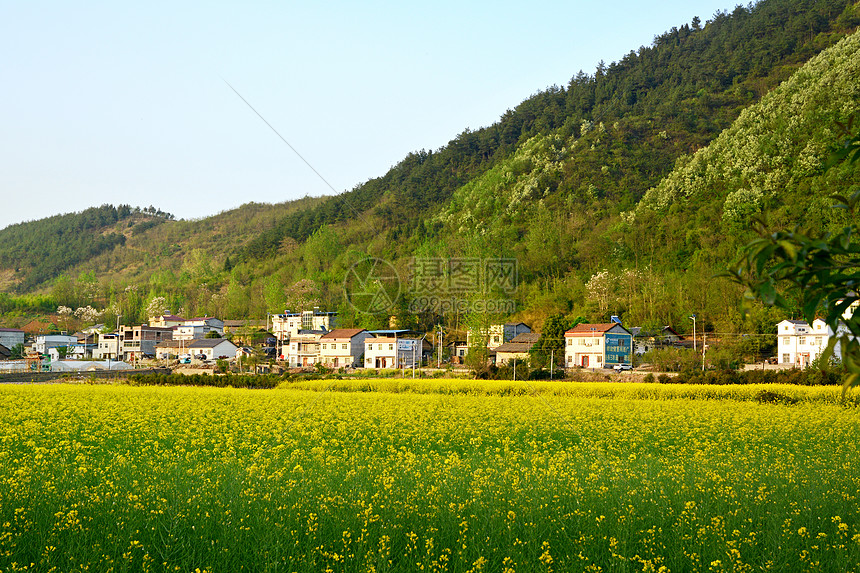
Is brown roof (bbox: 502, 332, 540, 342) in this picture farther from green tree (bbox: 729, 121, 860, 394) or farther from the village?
green tree (bbox: 729, 121, 860, 394)

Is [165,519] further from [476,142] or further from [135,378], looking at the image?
[476,142]

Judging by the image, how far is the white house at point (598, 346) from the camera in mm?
45938

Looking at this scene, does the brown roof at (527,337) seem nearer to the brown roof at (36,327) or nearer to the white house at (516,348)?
the white house at (516,348)

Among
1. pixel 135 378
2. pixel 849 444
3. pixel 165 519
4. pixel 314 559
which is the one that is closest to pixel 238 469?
pixel 165 519

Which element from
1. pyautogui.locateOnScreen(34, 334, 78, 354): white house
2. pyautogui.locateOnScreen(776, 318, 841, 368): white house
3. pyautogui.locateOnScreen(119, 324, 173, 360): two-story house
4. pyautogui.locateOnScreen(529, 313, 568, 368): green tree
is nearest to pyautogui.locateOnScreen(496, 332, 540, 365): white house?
pyautogui.locateOnScreen(529, 313, 568, 368): green tree

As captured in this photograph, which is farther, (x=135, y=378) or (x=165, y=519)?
(x=135, y=378)

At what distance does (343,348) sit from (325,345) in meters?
2.21

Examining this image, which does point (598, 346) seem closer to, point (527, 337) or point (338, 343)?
point (527, 337)

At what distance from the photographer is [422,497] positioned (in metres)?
7.52

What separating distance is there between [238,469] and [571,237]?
205 ft

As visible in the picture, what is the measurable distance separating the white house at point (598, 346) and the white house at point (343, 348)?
2247cm

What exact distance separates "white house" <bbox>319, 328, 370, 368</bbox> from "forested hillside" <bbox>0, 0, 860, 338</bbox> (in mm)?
3335

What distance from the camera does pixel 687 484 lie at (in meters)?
8.59

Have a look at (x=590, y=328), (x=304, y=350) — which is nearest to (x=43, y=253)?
(x=304, y=350)
